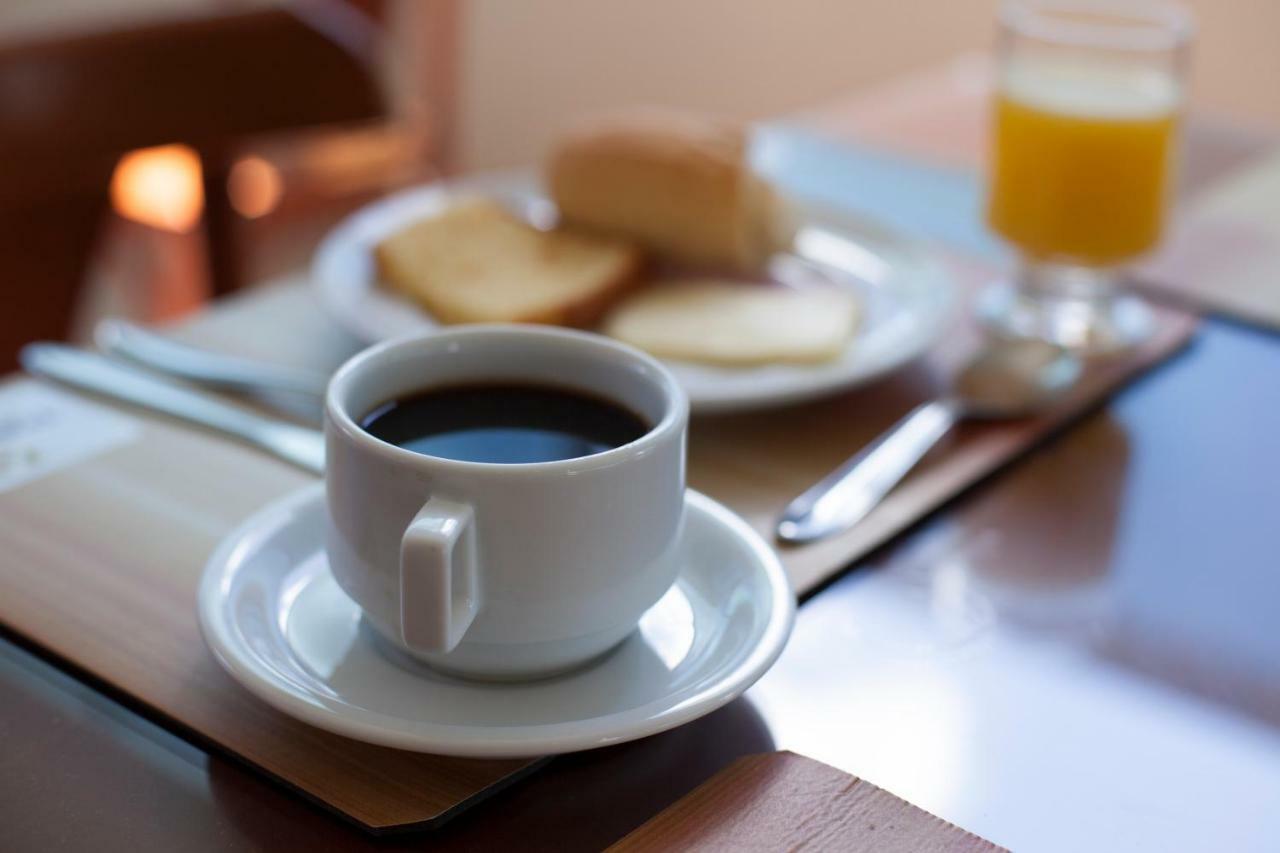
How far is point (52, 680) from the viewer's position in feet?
1.57

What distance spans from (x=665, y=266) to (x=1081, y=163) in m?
0.27

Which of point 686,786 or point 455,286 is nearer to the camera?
point 686,786

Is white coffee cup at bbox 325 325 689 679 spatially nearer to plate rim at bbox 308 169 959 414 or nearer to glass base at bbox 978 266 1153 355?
plate rim at bbox 308 169 959 414

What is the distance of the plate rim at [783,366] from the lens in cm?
68

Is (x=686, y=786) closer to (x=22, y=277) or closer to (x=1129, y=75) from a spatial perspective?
(x=1129, y=75)

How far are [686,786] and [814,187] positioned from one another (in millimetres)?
699

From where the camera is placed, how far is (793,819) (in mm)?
417

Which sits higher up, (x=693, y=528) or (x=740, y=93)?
(x=693, y=528)

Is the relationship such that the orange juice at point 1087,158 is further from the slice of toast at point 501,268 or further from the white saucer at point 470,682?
the white saucer at point 470,682

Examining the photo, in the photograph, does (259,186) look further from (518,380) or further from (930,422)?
(518,380)

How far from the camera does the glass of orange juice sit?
32.3 inches

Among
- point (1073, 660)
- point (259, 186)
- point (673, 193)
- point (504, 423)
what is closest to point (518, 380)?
point (504, 423)

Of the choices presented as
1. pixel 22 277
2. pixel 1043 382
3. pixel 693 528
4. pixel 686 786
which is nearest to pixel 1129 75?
pixel 1043 382

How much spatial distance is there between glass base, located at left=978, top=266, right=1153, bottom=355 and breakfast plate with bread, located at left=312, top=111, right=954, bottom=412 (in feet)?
0.15
